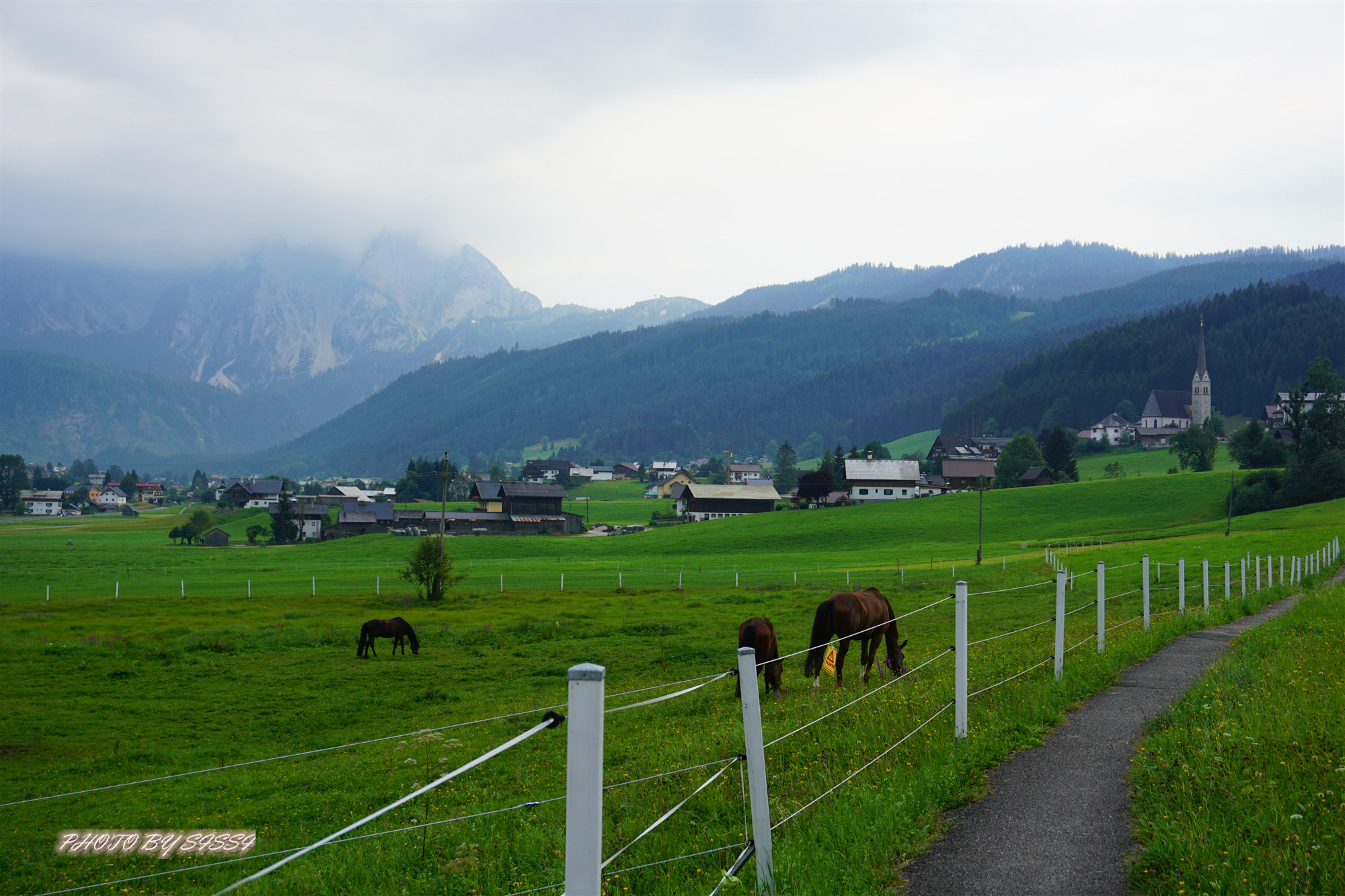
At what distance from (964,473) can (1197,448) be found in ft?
116

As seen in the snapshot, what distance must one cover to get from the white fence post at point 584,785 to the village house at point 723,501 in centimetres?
12890

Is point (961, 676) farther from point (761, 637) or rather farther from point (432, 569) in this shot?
point (432, 569)

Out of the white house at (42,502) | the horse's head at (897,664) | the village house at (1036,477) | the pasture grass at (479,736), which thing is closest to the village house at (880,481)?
the village house at (1036,477)

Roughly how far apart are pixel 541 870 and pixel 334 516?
5533 inches

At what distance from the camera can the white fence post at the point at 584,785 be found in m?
3.87

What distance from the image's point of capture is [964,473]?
5758 inches

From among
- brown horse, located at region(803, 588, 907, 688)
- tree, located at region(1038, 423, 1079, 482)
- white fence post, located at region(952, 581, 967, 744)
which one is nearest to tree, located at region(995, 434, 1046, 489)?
tree, located at region(1038, 423, 1079, 482)

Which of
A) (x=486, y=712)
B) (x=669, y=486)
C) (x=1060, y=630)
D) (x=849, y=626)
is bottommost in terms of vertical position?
(x=669, y=486)

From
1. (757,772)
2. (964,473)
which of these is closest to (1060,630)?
(757,772)

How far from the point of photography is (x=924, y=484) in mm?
138625

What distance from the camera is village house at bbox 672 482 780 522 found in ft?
443

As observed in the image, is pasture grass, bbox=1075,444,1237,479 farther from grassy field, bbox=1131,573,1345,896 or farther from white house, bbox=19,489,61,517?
white house, bbox=19,489,61,517

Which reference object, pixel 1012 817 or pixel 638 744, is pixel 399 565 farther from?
pixel 1012 817

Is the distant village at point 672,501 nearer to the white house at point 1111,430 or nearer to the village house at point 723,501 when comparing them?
the village house at point 723,501
